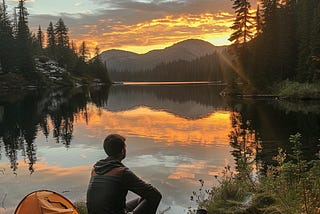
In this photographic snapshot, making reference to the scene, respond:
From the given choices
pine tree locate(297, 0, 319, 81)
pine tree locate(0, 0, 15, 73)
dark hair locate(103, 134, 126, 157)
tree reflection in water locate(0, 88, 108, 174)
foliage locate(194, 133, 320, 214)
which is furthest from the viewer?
pine tree locate(0, 0, 15, 73)

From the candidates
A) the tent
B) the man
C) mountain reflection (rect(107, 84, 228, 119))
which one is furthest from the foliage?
mountain reflection (rect(107, 84, 228, 119))

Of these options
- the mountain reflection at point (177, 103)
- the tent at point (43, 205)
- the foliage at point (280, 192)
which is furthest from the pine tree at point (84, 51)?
the tent at point (43, 205)

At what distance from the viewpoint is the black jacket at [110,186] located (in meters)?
5.09

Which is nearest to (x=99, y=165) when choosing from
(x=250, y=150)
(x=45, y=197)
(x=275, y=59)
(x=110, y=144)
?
(x=110, y=144)

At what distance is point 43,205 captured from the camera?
5449 mm

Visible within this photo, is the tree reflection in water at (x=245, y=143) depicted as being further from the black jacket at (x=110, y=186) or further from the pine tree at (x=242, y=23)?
the pine tree at (x=242, y=23)

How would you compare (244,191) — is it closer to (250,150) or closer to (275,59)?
(250,150)

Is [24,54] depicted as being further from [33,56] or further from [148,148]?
[148,148]

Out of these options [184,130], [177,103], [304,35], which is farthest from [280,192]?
[304,35]

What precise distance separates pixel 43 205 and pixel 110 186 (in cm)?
111

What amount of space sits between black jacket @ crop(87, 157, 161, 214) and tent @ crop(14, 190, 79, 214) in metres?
0.54

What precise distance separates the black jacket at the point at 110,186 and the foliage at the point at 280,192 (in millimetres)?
2466

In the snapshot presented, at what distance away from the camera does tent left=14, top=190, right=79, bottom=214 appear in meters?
5.42

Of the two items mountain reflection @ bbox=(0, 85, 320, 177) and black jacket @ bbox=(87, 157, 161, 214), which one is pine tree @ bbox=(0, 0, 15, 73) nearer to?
mountain reflection @ bbox=(0, 85, 320, 177)
